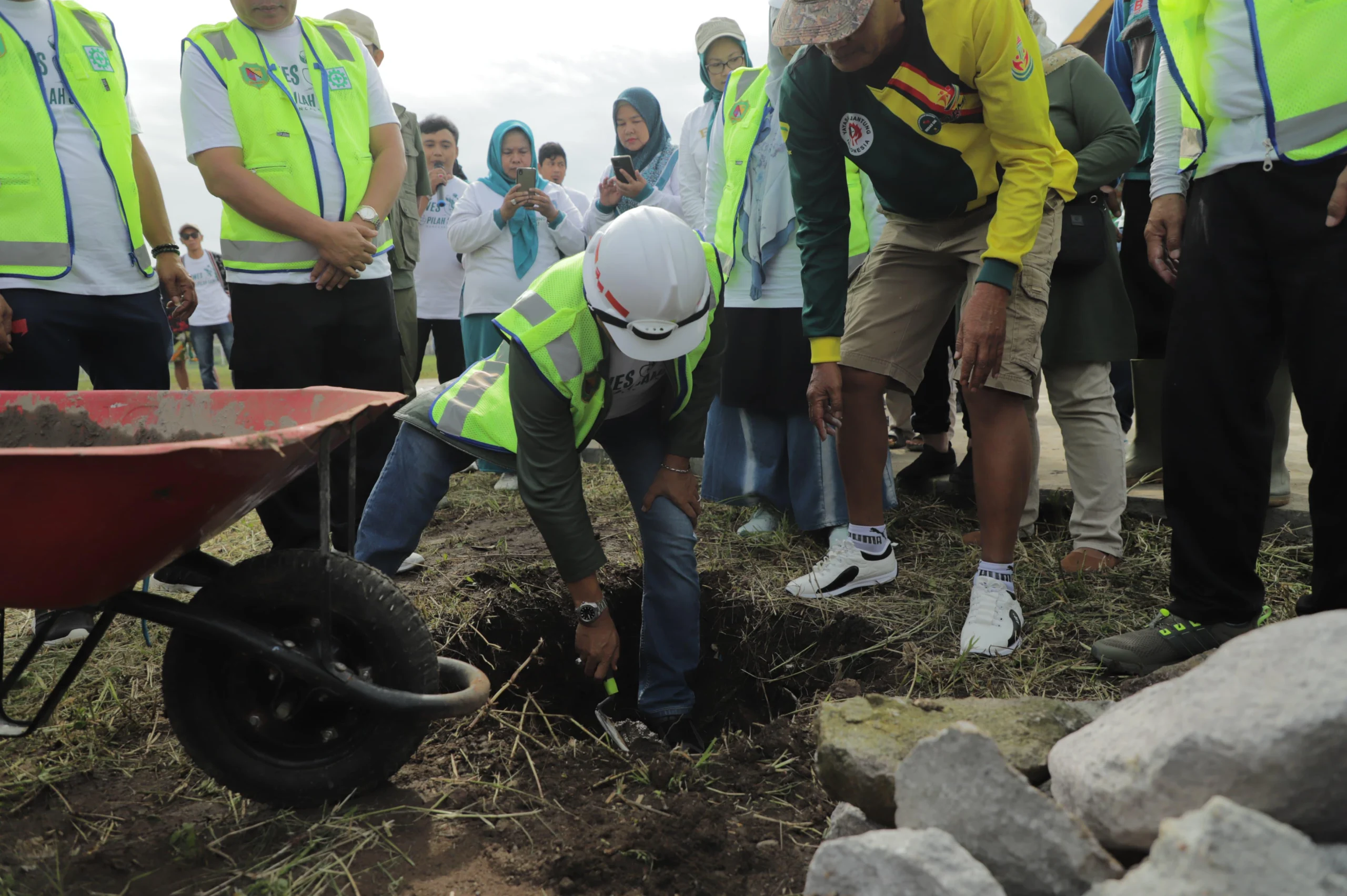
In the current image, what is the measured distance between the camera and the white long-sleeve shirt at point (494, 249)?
4.71m

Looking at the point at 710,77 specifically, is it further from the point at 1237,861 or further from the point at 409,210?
the point at 1237,861

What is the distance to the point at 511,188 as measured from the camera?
4988mm

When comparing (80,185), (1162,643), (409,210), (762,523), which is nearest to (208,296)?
(409,210)

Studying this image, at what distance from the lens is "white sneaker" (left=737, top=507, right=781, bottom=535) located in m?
3.51

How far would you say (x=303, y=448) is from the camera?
162 cm

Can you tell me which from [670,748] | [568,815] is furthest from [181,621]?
[670,748]

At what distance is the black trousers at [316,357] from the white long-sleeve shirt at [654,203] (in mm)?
1632

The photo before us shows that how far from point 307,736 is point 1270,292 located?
7.26ft

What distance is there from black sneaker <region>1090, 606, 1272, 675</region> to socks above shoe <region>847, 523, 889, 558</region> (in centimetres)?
73

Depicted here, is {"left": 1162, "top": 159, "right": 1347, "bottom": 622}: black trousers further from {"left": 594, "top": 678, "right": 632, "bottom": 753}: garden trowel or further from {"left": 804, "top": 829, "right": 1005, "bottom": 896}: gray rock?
{"left": 594, "top": 678, "right": 632, "bottom": 753}: garden trowel

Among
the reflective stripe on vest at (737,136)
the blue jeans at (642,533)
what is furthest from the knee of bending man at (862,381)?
the reflective stripe on vest at (737,136)

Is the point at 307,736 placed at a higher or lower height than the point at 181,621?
lower

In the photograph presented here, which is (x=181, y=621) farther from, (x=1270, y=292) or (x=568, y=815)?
(x=1270, y=292)

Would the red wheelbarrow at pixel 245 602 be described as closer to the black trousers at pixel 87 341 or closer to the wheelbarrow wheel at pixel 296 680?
the wheelbarrow wheel at pixel 296 680
